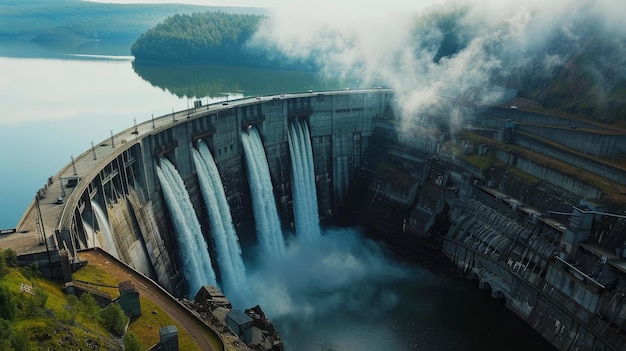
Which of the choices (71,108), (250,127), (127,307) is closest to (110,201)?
(127,307)

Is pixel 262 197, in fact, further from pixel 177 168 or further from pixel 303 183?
pixel 177 168

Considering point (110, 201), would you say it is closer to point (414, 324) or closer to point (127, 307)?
point (127, 307)

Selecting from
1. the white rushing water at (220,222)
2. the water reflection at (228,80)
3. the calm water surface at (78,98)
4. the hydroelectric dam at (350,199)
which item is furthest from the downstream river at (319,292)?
the white rushing water at (220,222)

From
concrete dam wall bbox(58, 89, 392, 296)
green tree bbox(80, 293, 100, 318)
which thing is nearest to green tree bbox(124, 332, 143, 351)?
green tree bbox(80, 293, 100, 318)

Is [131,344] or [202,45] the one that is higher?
[202,45]

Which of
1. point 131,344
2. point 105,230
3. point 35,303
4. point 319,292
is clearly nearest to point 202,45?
point 319,292

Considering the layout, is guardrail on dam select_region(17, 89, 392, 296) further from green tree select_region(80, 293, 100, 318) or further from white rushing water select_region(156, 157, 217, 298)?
green tree select_region(80, 293, 100, 318)
